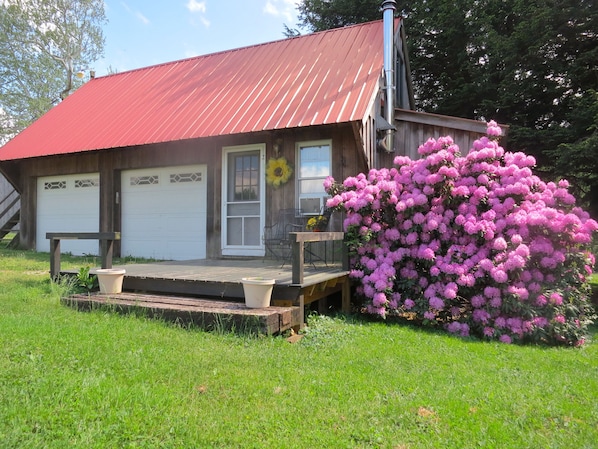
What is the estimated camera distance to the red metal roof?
7074mm

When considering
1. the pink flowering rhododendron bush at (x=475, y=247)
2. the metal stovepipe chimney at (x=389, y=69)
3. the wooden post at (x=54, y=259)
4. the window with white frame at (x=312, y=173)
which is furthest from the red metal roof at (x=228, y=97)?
the wooden post at (x=54, y=259)

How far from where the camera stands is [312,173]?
23.8ft

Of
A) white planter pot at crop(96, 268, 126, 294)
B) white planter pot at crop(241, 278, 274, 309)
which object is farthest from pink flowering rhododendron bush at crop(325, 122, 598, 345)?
white planter pot at crop(96, 268, 126, 294)

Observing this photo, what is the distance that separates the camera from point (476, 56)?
533 inches

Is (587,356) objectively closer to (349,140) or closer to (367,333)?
(367,333)

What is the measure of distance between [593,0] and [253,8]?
320 inches

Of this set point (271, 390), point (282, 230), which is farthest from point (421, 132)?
point (271, 390)

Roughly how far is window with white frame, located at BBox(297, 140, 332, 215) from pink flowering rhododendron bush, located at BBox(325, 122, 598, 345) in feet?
6.40

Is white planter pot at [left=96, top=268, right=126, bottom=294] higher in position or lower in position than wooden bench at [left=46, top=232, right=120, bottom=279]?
lower

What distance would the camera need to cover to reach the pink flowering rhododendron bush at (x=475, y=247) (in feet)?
14.3

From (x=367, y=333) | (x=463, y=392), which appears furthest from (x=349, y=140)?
(x=463, y=392)

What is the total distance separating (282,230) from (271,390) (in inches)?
189

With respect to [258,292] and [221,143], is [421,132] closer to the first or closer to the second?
[221,143]

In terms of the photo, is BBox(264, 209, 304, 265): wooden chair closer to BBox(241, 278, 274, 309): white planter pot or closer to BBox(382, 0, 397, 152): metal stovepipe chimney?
BBox(382, 0, 397, 152): metal stovepipe chimney
